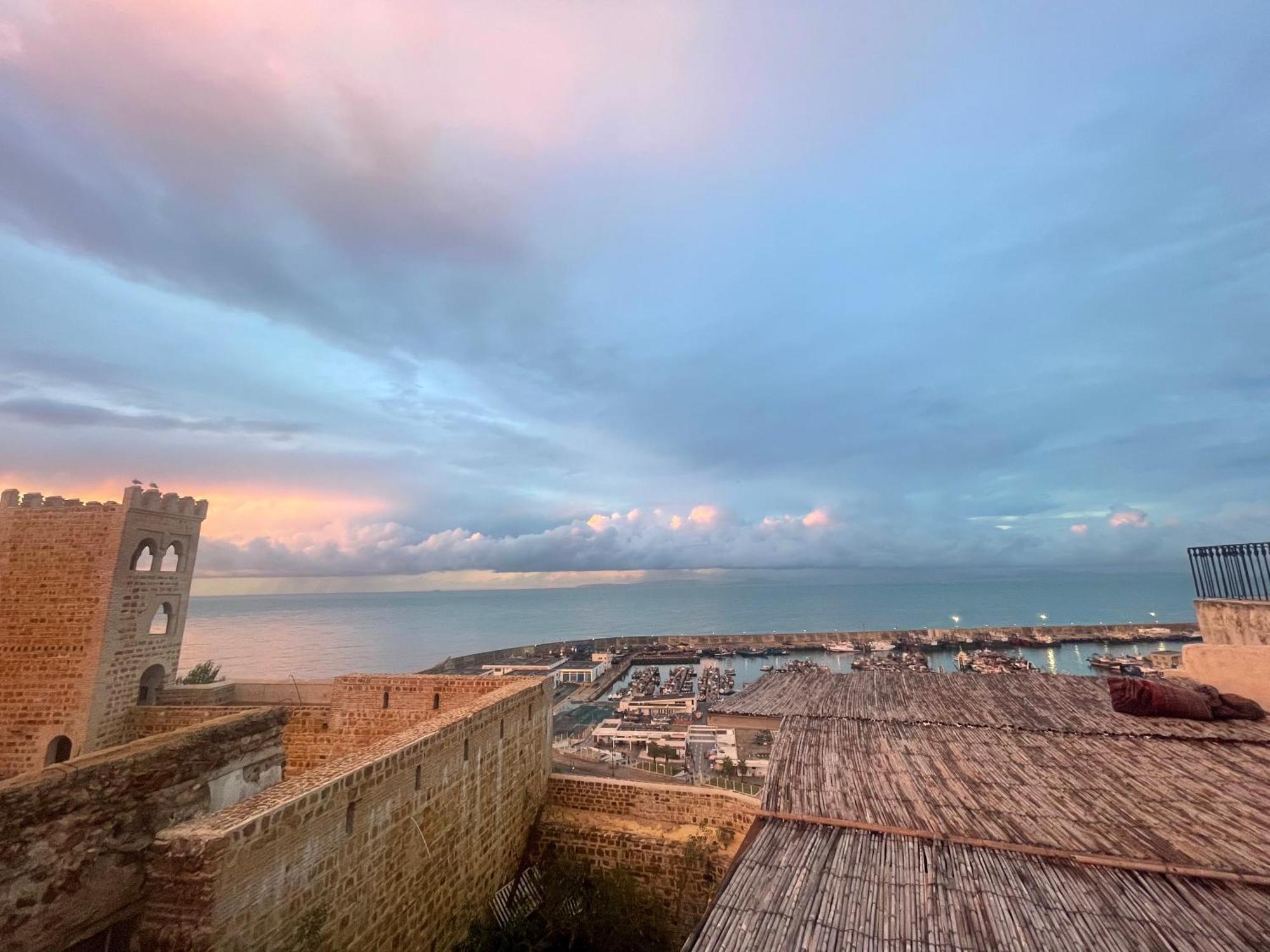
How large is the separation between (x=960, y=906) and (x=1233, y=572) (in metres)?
12.5

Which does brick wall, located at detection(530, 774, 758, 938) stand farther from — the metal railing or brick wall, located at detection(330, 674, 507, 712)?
the metal railing

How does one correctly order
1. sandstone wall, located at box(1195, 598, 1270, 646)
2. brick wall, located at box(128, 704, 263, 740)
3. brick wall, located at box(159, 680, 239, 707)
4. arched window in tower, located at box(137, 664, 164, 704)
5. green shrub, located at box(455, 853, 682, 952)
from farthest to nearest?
brick wall, located at box(159, 680, 239, 707)
arched window in tower, located at box(137, 664, 164, 704)
brick wall, located at box(128, 704, 263, 740)
sandstone wall, located at box(1195, 598, 1270, 646)
green shrub, located at box(455, 853, 682, 952)

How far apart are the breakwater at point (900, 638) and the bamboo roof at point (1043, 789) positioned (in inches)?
2367

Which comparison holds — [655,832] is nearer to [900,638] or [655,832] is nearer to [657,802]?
[657,802]

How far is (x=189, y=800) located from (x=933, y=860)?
7503mm

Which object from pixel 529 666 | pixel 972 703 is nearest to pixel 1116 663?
pixel 529 666

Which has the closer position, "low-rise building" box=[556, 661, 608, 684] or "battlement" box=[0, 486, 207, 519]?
"battlement" box=[0, 486, 207, 519]

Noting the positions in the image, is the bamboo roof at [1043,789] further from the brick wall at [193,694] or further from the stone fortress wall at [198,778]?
the brick wall at [193,694]

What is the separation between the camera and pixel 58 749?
34.9 ft

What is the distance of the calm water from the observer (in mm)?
69562

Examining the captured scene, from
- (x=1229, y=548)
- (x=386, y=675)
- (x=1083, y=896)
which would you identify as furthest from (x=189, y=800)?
(x=1229, y=548)

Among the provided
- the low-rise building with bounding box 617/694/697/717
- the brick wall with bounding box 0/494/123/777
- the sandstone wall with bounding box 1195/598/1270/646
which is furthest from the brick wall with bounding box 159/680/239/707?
the low-rise building with bounding box 617/694/697/717

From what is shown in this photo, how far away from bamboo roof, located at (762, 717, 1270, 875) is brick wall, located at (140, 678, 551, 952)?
4287 millimetres

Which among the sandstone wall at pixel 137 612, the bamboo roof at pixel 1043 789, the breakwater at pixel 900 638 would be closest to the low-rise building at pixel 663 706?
the sandstone wall at pixel 137 612
